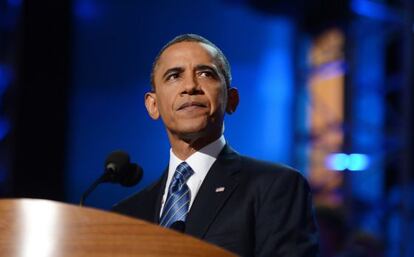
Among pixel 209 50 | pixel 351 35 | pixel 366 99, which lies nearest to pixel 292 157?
pixel 366 99

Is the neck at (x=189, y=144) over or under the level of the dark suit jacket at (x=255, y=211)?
over

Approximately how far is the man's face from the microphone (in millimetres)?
126

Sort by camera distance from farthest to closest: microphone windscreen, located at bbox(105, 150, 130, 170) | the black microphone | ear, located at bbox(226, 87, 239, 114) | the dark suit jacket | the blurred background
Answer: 1. the blurred background
2. ear, located at bbox(226, 87, 239, 114)
3. microphone windscreen, located at bbox(105, 150, 130, 170)
4. the black microphone
5. the dark suit jacket

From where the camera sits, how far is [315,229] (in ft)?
4.68

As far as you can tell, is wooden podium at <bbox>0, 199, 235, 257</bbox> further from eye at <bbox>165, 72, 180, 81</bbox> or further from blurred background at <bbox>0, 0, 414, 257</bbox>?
blurred background at <bbox>0, 0, 414, 257</bbox>

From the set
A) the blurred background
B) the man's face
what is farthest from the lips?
the blurred background

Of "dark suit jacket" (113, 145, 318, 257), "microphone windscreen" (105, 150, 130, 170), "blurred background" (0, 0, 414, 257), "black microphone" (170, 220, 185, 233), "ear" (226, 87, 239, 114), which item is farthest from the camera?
"blurred background" (0, 0, 414, 257)

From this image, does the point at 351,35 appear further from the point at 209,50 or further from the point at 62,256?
the point at 62,256

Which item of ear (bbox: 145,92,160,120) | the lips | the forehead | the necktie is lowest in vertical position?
the necktie

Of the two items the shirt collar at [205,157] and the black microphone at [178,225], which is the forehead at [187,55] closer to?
the shirt collar at [205,157]

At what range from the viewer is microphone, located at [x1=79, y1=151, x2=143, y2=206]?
1.58 meters

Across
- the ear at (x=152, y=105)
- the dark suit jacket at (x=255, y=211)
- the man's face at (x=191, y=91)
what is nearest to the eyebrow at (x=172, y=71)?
the man's face at (x=191, y=91)

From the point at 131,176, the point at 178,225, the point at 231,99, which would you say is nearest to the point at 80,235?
the point at 178,225

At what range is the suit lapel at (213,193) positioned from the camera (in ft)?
4.77
